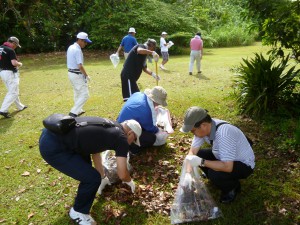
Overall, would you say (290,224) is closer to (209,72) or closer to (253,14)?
(253,14)

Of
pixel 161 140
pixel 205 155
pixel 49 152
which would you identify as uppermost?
pixel 49 152

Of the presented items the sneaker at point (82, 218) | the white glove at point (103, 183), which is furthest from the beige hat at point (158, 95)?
the sneaker at point (82, 218)

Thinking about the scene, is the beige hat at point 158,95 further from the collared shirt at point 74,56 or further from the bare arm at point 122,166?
the collared shirt at point 74,56

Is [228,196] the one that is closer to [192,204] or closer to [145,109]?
[192,204]

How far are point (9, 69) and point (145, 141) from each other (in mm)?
5249

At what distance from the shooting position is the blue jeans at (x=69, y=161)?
333 cm

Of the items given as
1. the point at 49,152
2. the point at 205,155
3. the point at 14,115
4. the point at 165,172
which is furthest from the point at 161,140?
the point at 14,115

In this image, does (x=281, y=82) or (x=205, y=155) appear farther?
(x=281, y=82)

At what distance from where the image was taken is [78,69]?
7.32m

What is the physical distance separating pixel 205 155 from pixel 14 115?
6.40 metres

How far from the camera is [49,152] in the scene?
333cm

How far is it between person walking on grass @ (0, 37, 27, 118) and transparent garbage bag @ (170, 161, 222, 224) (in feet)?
21.0

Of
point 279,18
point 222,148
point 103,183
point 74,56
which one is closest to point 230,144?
point 222,148

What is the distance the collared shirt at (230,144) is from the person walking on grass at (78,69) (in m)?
4.68
